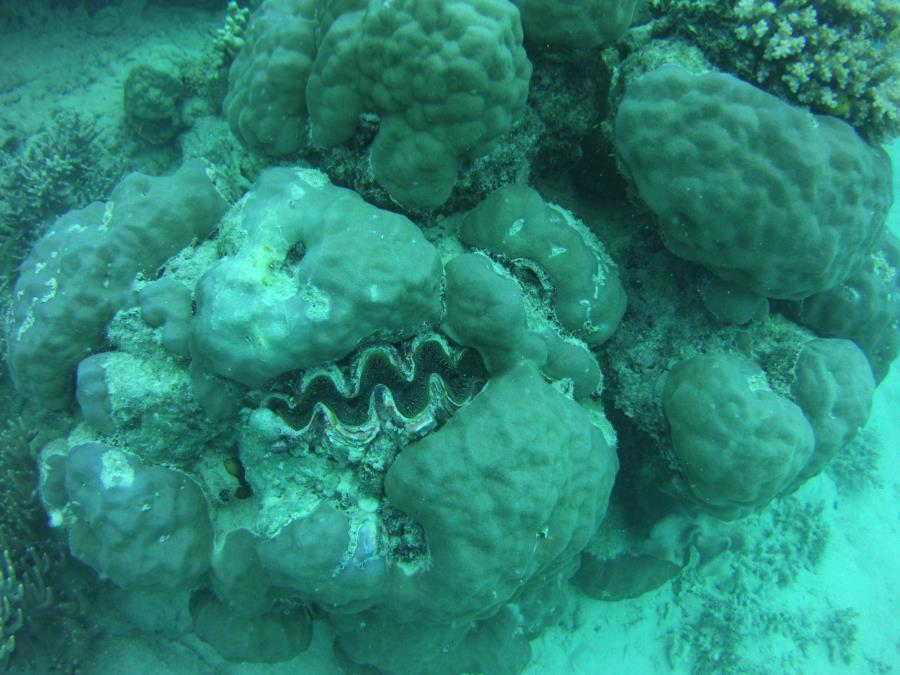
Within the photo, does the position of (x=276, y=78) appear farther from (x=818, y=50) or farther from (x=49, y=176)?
(x=818, y=50)

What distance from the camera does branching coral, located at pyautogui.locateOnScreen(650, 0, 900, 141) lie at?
2949 mm

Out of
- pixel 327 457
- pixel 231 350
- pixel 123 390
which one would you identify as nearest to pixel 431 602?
pixel 327 457

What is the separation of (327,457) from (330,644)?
229cm

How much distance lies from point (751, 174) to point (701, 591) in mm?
4616

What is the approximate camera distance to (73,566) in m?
4.09

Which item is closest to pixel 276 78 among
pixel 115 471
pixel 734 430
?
pixel 115 471

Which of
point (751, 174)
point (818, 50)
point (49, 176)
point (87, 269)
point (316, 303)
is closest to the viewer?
point (316, 303)

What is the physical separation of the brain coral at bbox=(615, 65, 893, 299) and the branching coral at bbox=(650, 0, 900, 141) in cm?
16

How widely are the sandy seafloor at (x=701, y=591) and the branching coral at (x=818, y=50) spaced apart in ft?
14.7

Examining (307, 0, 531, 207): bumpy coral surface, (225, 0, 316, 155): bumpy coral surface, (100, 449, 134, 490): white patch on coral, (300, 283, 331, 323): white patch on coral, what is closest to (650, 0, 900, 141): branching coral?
(307, 0, 531, 207): bumpy coral surface

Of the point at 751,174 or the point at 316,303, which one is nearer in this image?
the point at 316,303

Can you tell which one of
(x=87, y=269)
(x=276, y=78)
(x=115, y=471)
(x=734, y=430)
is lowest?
(x=734, y=430)

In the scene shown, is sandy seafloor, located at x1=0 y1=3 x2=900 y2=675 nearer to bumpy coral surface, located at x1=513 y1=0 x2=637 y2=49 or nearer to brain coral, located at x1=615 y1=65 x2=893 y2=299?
brain coral, located at x1=615 y1=65 x2=893 y2=299

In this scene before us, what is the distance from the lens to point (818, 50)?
3.01 metres
